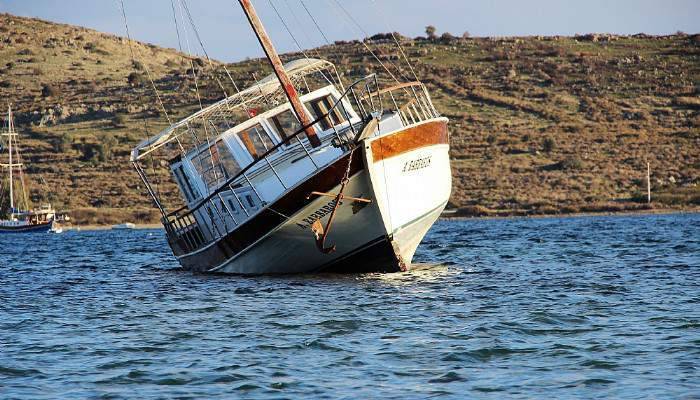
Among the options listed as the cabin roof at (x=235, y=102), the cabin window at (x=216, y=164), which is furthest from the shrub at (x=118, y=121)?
the cabin window at (x=216, y=164)

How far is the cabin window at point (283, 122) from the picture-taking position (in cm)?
2841

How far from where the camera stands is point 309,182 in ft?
76.0

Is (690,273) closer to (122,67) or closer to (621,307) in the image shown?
(621,307)

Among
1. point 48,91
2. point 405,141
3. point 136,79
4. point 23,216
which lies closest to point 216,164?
point 405,141

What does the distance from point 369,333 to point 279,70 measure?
10701mm

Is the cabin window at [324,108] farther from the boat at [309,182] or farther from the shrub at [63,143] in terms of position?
the shrub at [63,143]

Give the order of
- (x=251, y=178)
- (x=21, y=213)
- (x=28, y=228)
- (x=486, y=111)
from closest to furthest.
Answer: (x=251, y=178) → (x=28, y=228) → (x=21, y=213) → (x=486, y=111)

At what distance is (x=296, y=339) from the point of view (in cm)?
1662

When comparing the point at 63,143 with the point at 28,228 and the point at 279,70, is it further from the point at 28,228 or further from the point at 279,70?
the point at 279,70

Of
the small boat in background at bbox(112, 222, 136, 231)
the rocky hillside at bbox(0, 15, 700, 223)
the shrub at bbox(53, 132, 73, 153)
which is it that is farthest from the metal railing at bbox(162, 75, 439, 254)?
the shrub at bbox(53, 132, 73, 153)

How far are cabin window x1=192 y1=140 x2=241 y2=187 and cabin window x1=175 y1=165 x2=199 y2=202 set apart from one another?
520mm

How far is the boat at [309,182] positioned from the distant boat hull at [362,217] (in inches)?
1.0

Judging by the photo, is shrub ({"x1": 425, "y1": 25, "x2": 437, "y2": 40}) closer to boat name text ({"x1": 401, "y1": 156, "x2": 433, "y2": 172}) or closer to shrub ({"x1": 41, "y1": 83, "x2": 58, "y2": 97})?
shrub ({"x1": 41, "y1": 83, "x2": 58, "y2": 97})

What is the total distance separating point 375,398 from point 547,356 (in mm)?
3193
